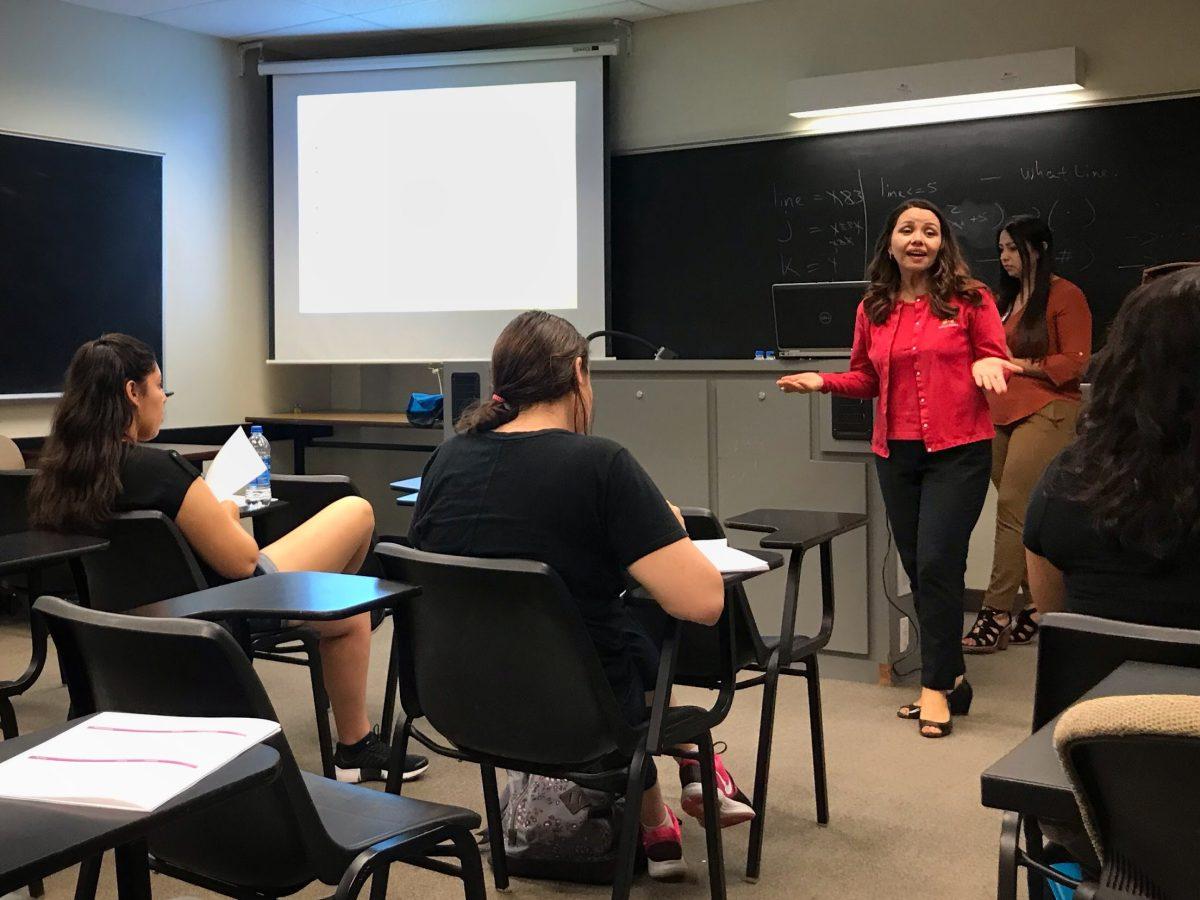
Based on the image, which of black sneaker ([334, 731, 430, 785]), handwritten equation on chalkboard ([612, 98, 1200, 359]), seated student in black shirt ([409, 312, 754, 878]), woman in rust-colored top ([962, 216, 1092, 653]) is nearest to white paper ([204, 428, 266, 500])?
black sneaker ([334, 731, 430, 785])

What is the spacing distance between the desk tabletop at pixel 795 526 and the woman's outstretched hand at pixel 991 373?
599 mm

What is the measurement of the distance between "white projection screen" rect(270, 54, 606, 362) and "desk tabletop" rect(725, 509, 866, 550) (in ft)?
10.4

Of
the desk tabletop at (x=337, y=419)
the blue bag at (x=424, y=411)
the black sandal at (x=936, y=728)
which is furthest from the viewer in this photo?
the desk tabletop at (x=337, y=419)

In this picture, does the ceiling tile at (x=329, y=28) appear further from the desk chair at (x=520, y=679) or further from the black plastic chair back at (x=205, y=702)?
→ the black plastic chair back at (x=205, y=702)

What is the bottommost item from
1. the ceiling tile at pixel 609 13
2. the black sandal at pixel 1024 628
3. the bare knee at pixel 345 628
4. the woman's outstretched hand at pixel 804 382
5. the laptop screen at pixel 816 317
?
the black sandal at pixel 1024 628

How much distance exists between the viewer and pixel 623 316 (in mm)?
6117

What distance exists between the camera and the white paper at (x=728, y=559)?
217 centimetres

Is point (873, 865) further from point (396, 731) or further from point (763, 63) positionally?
point (763, 63)

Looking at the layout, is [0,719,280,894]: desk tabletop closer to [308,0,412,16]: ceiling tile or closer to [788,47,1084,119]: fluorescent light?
[788,47,1084,119]: fluorescent light

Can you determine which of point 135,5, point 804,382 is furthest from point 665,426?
point 135,5

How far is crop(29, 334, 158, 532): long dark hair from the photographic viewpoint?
2713 millimetres

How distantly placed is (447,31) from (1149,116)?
130 inches

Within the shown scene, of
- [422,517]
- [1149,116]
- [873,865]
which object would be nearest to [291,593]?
[422,517]

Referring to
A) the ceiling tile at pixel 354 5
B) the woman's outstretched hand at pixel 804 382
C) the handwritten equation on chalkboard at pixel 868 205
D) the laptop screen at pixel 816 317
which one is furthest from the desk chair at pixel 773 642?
the ceiling tile at pixel 354 5
